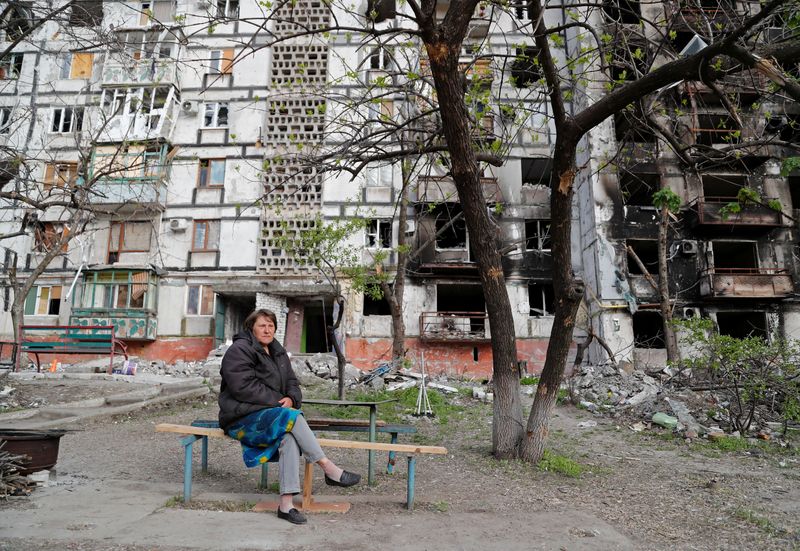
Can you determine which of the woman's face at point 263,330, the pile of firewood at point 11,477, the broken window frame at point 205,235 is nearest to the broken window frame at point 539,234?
the broken window frame at point 205,235

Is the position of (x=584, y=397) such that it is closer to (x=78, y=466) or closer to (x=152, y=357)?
(x=78, y=466)

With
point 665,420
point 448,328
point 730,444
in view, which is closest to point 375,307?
point 448,328

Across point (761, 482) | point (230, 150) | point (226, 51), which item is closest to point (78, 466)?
point (761, 482)

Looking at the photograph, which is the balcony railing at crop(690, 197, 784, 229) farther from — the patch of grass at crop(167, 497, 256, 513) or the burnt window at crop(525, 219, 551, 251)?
the patch of grass at crop(167, 497, 256, 513)

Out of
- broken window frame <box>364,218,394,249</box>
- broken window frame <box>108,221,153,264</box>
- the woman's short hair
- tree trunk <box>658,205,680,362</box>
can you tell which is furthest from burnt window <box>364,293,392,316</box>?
the woman's short hair

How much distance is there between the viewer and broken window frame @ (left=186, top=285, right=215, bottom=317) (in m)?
20.8

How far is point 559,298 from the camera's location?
6.05 metres

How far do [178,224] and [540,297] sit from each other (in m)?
14.9

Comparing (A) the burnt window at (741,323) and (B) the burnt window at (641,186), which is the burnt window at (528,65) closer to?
(B) the burnt window at (641,186)

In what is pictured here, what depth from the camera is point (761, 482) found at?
5.86 m

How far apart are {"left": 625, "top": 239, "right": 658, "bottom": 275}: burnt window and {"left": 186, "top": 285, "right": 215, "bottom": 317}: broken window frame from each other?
1640 centimetres

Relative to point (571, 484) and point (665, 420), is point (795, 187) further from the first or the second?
point (571, 484)

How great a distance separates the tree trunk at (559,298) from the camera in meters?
5.82

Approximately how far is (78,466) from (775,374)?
10.2 meters
